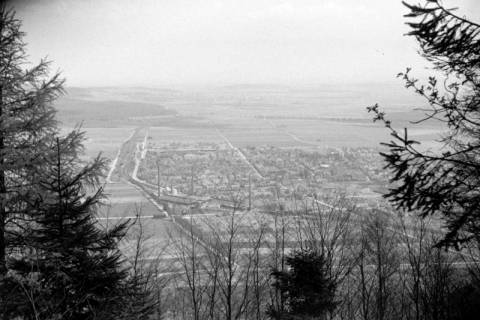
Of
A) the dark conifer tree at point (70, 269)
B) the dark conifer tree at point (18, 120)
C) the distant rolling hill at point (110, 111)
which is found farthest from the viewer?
the distant rolling hill at point (110, 111)

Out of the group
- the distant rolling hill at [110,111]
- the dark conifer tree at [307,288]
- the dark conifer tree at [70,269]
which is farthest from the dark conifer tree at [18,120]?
the distant rolling hill at [110,111]

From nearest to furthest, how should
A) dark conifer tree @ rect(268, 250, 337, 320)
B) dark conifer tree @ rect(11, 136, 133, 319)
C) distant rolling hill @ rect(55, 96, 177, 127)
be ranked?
dark conifer tree @ rect(11, 136, 133, 319)
dark conifer tree @ rect(268, 250, 337, 320)
distant rolling hill @ rect(55, 96, 177, 127)

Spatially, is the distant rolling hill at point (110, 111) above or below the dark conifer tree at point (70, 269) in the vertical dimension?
above

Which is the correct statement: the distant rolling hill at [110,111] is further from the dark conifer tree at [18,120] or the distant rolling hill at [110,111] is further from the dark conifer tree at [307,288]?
the dark conifer tree at [307,288]

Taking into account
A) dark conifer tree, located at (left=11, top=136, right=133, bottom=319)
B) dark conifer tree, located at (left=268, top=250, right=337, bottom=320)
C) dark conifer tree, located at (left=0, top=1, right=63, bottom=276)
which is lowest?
dark conifer tree, located at (left=268, top=250, right=337, bottom=320)

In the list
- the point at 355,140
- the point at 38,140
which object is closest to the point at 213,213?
the point at 38,140

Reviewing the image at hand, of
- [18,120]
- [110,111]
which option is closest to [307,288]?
[18,120]

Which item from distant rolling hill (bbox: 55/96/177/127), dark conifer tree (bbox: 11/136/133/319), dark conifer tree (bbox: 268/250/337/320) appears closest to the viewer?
dark conifer tree (bbox: 11/136/133/319)

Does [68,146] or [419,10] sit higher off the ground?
[419,10]

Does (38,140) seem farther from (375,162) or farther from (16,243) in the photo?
(375,162)

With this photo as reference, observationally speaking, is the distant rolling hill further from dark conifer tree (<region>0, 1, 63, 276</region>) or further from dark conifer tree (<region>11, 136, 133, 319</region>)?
dark conifer tree (<region>11, 136, 133, 319</region>)

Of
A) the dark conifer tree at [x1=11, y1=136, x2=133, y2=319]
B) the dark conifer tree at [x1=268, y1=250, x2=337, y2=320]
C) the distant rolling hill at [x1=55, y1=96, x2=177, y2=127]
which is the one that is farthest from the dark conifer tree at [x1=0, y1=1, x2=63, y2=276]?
the distant rolling hill at [x1=55, y1=96, x2=177, y2=127]
